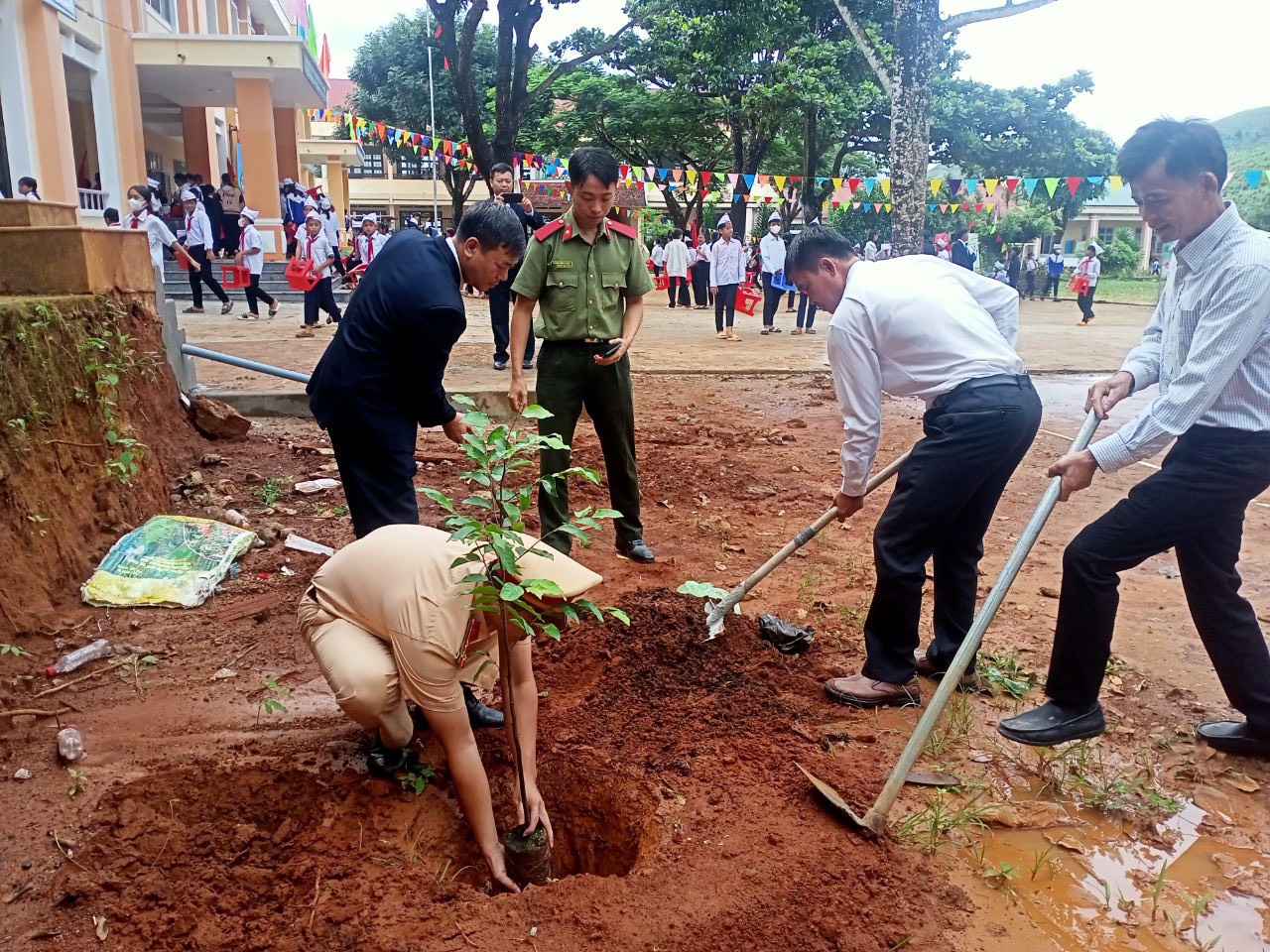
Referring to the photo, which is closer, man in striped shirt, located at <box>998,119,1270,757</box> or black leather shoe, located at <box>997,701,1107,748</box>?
man in striped shirt, located at <box>998,119,1270,757</box>

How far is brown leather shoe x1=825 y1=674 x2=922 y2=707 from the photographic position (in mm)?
3230

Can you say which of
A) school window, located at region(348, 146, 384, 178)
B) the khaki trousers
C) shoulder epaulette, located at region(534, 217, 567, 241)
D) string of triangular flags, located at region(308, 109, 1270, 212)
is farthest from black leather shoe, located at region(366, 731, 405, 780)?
school window, located at region(348, 146, 384, 178)

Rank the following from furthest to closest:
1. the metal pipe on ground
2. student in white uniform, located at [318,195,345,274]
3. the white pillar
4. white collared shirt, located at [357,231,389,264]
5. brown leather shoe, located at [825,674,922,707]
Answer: white collared shirt, located at [357,231,389,264], the white pillar, student in white uniform, located at [318,195,345,274], the metal pipe on ground, brown leather shoe, located at [825,674,922,707]

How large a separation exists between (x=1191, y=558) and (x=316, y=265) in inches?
413

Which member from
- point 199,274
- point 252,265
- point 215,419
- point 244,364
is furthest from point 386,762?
point 199,274

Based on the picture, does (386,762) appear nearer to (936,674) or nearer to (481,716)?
(481,716)

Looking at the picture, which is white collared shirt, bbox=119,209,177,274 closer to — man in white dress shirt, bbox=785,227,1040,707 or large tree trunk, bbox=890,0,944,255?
large tree trunk, bbox=890,0,944,255

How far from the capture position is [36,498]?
3826mm

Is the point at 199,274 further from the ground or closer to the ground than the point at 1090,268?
closer to the ground

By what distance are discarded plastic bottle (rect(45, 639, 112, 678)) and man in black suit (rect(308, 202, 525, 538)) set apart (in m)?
1.18

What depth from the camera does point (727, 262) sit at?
13.7m

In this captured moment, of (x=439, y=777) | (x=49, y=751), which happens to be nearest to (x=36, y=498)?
(x=49, y=751)

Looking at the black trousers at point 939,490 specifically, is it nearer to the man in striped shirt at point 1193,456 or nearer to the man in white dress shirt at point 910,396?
the man in white dress shirt at point 910,396

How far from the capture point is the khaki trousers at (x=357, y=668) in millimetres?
2463
